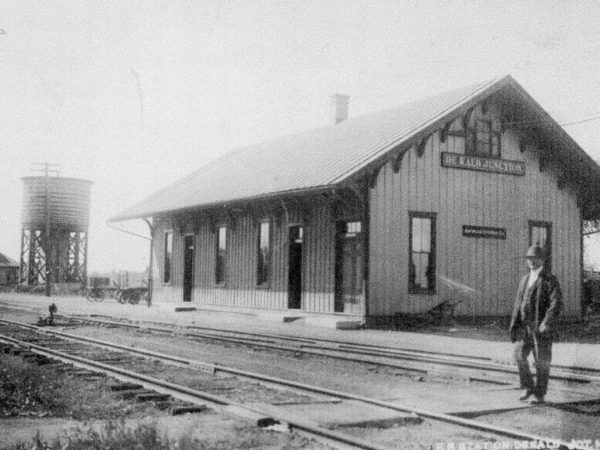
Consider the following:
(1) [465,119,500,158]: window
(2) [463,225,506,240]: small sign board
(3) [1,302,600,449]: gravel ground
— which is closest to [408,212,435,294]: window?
(2) [463,225,506,240]: small sign board

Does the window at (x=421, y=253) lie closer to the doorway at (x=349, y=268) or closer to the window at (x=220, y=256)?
the doorway at (x=349, y=268)

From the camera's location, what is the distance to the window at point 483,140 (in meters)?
18.2

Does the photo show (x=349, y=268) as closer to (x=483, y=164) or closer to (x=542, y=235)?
(x=483, y=164)

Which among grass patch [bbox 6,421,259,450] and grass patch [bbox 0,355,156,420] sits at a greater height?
grass patch [bbox 6,421,259,450]

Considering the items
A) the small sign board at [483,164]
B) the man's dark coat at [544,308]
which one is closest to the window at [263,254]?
the small sign board at [483,164]

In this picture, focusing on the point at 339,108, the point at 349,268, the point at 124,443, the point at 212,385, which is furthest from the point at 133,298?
the point at 124,443

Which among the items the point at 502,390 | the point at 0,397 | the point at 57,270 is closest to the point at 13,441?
the point at 0,397

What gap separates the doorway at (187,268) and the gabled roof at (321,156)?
4.87 ft

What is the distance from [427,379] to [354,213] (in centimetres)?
801

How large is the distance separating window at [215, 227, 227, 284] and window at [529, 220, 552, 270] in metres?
8.82

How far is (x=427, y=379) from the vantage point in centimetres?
900

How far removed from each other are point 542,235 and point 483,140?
300 cm

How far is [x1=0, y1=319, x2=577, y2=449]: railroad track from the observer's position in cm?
561

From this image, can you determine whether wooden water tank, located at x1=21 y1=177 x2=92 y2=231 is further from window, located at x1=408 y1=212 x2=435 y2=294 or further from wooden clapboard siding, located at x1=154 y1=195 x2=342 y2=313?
window, located at x1=408 y1=212 x2=435 y2=294
